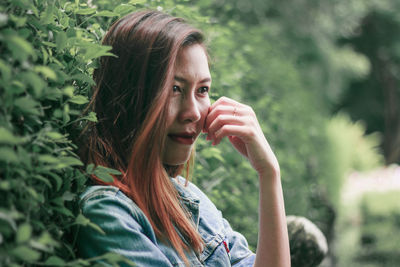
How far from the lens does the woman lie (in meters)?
1.62

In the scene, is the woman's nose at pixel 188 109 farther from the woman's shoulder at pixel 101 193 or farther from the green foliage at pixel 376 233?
the green foliage at pixel 376 233

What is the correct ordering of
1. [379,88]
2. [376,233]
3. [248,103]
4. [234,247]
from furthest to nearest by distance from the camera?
[379,88] < [376,233] < [248,103] < [234,247]

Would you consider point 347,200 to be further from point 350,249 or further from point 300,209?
point 300,209

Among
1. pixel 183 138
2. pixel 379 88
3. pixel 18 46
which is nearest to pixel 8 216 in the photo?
pixel 18 46

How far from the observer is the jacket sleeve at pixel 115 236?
141 cm

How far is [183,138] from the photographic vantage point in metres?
1.75

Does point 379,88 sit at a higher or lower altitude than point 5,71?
lower

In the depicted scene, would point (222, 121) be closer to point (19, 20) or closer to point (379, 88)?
point (19, 20)

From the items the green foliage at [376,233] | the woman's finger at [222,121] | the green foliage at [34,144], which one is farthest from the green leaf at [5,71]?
the green foliage at [376,233]

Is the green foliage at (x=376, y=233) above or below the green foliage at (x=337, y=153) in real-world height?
below

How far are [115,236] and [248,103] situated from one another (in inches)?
125

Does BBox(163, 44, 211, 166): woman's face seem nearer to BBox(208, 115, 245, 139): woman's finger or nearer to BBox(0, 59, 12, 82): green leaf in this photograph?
BBox(208, 115, 245, 139): woman's finger

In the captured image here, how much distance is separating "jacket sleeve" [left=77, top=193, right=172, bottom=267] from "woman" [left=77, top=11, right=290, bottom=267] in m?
0.04

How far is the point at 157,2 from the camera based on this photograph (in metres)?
2.70
